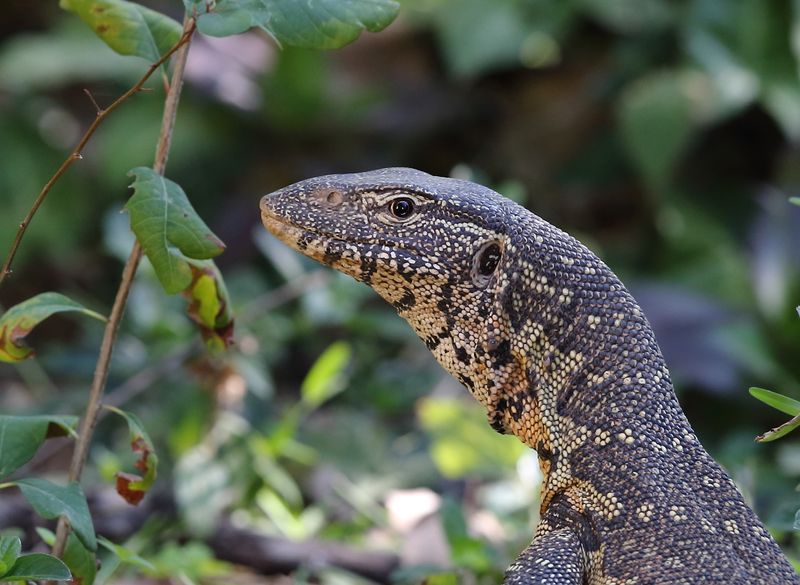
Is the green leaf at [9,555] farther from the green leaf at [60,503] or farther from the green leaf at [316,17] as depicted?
the green leaf at [316,17]

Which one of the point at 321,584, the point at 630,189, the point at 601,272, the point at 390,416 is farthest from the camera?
the point at 630,189

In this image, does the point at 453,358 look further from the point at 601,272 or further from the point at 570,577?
the point at 570,577

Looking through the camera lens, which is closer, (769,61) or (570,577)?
(570,577)

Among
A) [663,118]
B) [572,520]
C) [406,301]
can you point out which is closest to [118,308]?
[406,301]

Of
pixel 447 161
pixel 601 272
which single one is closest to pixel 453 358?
pixel 601 272

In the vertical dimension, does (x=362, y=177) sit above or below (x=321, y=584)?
above

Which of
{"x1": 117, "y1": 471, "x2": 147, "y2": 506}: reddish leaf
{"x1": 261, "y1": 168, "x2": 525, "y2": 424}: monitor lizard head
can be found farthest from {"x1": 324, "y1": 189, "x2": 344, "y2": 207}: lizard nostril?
{"x1": 117, "y1": 471, "x2": 147, "y2": 506}: reddish leaf

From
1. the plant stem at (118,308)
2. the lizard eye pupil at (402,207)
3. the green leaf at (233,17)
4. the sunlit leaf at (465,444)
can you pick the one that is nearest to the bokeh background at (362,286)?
the sunlit leaf at (465,444)
